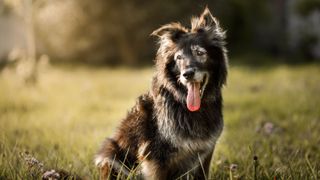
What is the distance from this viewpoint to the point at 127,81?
13.4m

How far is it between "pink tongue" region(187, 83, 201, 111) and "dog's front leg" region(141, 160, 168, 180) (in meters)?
0.56

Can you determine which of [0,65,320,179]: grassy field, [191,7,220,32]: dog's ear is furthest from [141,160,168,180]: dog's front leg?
[191,7,220,32]: dog's ear

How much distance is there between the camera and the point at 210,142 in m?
4.81

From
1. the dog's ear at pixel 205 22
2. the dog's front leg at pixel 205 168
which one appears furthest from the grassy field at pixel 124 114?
the dog's ear at pixel 205 22

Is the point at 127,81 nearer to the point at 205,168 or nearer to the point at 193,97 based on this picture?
the point at 205,168

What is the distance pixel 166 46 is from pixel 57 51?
14.0 metres

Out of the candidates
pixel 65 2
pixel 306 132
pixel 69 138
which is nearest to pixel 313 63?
pixel 65 2

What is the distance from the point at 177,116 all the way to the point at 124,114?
183 inches

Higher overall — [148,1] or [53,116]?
[148,1]

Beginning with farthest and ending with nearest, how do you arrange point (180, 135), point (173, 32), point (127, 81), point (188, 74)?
point (127, 81), point (173, 32), point (180, 135), point (188, 74)

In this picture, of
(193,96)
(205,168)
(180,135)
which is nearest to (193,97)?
(193,96)

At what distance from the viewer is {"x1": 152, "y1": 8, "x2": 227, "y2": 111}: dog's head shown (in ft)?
15.3

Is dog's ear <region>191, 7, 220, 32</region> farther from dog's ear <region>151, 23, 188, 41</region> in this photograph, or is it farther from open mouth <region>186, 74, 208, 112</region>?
open mouth <region>186, 74, 208, 112</region>

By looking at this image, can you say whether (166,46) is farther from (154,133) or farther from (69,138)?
(69,138)
